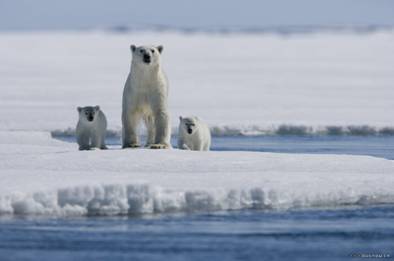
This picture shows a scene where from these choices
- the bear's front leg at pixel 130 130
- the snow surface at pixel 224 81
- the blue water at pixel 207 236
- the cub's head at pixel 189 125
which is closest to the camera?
the blue water at pixel 207 236

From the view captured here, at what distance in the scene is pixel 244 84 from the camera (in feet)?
70.4

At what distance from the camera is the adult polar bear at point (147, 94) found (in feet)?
29.8

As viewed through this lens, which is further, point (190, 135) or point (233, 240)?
point (190, 135)

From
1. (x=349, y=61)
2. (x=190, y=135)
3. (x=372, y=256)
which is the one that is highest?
(x=349, y=61)

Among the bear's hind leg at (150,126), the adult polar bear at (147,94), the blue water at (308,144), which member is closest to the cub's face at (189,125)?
the bear's hind leg at (150,126)

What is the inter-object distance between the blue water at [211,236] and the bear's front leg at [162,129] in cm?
193

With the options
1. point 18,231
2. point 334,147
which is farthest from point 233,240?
point 334,147

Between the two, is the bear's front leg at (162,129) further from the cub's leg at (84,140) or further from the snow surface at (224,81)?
the snow surface at (224,81)

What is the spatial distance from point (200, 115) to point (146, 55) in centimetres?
602

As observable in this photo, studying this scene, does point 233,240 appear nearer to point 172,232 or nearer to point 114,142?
point 172,232

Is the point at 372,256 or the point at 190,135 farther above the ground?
the point at 190,135

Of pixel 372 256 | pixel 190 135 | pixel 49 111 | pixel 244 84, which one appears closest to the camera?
pixel 372 256

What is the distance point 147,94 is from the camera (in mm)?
9117

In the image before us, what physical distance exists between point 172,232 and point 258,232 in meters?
0.49
